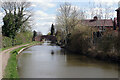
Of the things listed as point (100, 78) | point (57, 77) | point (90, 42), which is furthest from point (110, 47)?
point (57, 77)

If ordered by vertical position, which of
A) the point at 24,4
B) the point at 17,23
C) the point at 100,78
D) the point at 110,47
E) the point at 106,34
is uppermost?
the point at 24,4

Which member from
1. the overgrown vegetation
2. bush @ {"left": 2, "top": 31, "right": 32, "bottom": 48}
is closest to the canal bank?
the overgrown vegetation

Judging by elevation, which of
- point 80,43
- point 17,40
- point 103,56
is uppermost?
point 17,40

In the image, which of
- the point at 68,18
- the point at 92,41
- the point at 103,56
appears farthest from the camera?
the point at 68,18

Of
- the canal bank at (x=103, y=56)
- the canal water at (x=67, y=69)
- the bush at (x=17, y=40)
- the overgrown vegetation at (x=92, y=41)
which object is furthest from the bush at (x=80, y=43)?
the bush at (x=17, y=40)

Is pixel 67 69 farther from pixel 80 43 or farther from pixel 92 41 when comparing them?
pixel 80 43

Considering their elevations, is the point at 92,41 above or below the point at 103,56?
above

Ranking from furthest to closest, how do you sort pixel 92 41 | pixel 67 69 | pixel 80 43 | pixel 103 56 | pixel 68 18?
pixel 68 18, pixel 80 43, pixel 92 41, pixel 103 56, pixel 67 69

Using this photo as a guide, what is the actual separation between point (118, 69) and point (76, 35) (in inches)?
516

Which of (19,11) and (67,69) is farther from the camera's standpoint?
(19,11)

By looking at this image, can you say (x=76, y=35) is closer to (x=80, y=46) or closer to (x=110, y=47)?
(x=80, y=46)

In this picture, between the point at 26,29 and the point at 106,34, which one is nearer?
the point at 106,34

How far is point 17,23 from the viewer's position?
39156mm

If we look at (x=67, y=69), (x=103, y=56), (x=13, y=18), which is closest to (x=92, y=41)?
(x=103, y=56)
